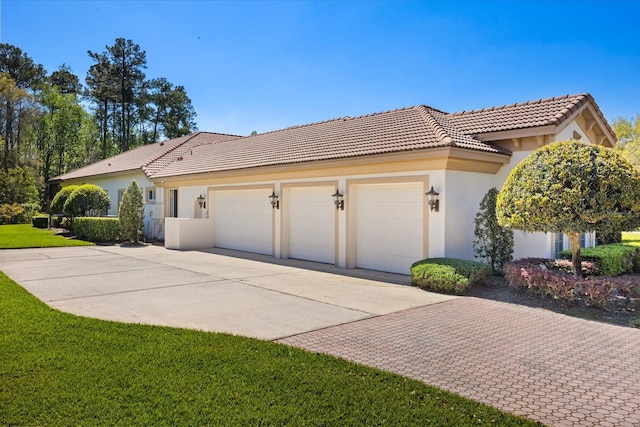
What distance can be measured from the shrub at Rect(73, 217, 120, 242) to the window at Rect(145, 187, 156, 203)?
115 inches

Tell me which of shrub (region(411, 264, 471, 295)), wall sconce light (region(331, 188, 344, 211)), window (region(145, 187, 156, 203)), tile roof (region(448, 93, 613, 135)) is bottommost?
shrub (region(411, 264, 471, 295))

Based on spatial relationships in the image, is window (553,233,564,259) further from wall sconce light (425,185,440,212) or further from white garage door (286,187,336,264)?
white garage door (286,187,336,264)

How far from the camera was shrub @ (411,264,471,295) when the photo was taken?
911 cm

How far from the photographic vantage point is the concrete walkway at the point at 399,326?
4.44 meters

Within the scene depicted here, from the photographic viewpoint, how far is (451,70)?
1877cm

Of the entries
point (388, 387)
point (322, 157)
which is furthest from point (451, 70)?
point (388, 387)

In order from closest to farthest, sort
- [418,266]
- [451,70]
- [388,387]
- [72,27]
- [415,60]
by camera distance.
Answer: [388,387]
[418,266]
[72,27]
[415,60]
[451,70]

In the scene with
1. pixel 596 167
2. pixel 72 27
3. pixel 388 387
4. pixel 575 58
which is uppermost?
pixel 72 27

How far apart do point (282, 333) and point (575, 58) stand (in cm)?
1633

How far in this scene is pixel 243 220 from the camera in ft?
56.3

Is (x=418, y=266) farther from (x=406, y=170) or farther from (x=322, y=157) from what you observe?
(x=322, y=157)

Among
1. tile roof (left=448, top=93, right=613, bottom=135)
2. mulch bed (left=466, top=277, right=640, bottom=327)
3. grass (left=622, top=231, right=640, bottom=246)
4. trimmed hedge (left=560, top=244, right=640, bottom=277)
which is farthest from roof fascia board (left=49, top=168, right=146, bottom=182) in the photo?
grass (left=622, top=231, right=640, bottom=246)

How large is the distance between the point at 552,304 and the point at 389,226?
15.3 feet

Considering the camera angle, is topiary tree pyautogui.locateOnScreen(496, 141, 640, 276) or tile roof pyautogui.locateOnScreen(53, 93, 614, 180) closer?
topiary tree pyautogui.locateOnScreen(496, 141, 640, 276)
